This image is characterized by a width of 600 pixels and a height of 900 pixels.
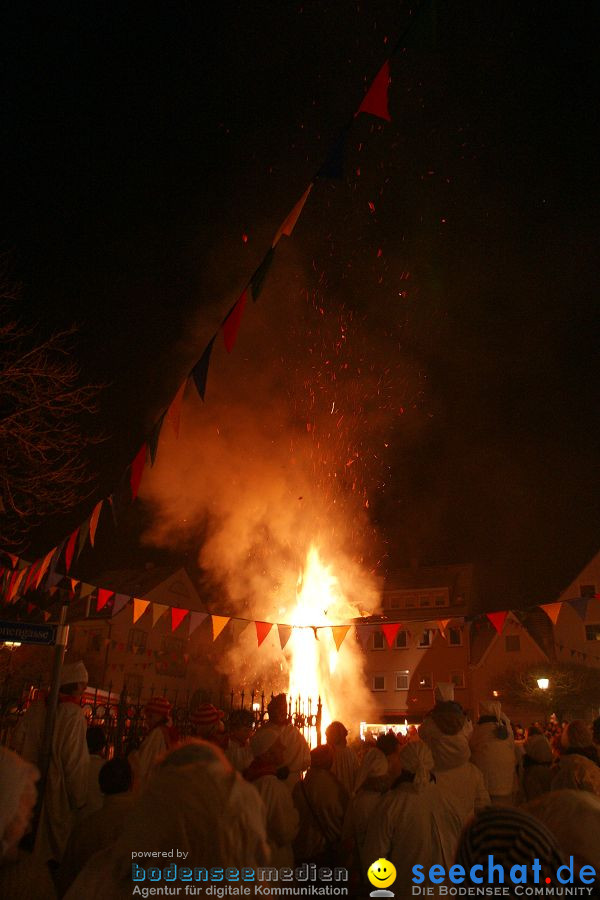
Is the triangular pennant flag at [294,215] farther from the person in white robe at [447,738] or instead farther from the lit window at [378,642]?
the lit window at [378,642]

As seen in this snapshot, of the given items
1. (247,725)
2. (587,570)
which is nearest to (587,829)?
(247,725)

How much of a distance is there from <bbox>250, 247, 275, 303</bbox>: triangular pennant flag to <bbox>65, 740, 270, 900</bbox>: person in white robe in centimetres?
639

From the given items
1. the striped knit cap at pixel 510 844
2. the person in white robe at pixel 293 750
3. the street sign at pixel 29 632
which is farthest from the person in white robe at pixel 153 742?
the striped knit cap at pixel 510 844

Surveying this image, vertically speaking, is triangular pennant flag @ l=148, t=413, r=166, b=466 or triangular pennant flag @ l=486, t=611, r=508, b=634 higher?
triangular pennant flag @ l=148, t=413, r=166, b=466

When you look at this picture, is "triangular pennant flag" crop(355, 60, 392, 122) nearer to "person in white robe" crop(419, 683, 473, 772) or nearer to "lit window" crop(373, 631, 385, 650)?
"person in white robe" crop(419, 683, 473, 772)

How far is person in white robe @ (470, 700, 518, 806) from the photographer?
6.83 metres

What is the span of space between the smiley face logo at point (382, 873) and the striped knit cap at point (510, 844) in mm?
2769

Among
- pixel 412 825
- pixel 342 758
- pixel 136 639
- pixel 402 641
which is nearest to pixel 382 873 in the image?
pixel 412 825

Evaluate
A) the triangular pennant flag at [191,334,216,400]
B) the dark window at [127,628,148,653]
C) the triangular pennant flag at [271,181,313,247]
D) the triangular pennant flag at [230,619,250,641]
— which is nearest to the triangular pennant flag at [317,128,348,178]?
the triangular pennant flag at [271,181,313,247]

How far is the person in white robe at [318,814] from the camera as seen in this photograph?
5.93 m

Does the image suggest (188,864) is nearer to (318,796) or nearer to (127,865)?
(127,865)

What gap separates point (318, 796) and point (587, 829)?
3131 millimetres

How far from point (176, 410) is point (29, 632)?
430 centimetres

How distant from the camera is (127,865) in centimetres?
245
